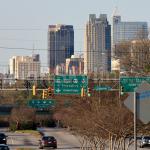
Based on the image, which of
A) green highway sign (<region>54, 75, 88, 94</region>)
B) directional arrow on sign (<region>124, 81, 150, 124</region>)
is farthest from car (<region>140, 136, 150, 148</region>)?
directional arrow on sign (<region>124, 81, 150, 124</region>)

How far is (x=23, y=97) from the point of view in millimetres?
112125

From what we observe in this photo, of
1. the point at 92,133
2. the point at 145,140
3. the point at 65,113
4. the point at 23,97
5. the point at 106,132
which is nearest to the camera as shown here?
the point at 106,132

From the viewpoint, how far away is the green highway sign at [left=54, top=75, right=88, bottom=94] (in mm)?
49125

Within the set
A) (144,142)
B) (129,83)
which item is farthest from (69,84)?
(144,142)

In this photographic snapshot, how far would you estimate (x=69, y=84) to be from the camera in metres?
49.6

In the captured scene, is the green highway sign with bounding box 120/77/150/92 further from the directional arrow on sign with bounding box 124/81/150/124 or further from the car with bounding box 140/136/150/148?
the directional arrow on sign with bounding box 124/81/150/124

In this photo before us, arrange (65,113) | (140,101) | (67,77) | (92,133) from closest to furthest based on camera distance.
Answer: (140,101) → (92,133) → (67,77) → (65,113)

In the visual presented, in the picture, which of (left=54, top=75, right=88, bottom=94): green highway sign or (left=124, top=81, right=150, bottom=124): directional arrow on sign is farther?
(left=54, top=75, right=88, bottom=94): green highway sign

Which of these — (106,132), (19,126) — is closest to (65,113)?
(106,132)

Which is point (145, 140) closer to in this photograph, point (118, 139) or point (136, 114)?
point (118, 139)

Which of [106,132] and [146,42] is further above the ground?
[146,42]

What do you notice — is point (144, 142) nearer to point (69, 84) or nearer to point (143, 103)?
point (69, 84)

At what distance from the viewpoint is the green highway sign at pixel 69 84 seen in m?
49.1

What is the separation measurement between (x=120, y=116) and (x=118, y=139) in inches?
128
